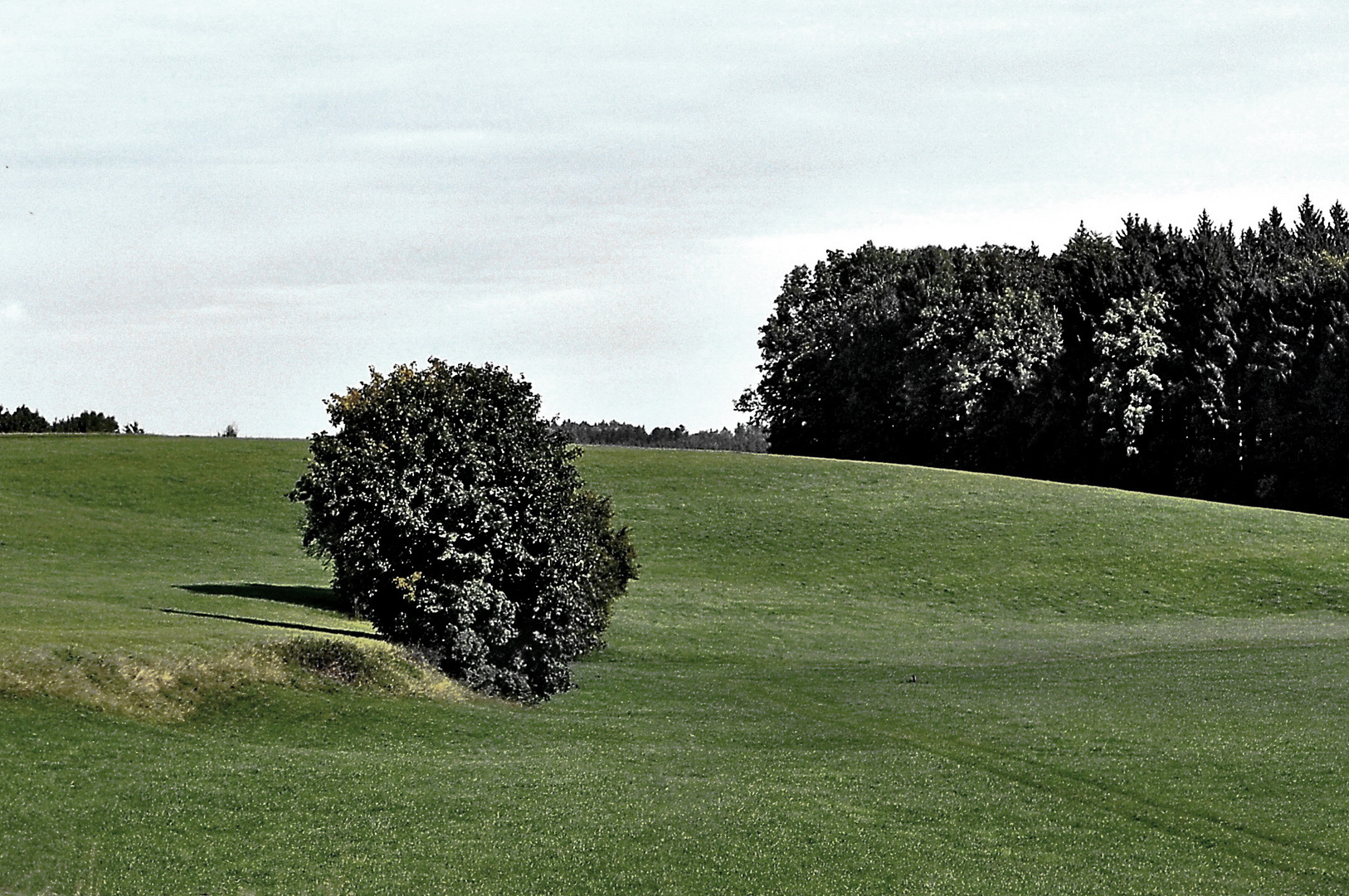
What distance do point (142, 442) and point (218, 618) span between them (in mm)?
53125

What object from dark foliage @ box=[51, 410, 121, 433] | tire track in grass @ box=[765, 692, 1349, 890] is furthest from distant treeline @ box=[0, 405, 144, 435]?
tire track in grass @ box=[765, 692, 1349, 890]

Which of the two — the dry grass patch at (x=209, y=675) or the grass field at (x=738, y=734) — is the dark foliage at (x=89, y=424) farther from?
the dry grass patch at (x=209, y=675)

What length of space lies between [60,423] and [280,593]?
5673 centimetres

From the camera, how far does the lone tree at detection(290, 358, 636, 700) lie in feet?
141

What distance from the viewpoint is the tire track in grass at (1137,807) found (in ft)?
87.8

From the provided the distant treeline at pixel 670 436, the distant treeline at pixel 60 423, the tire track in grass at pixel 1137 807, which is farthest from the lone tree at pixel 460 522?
the distant treeline at pixel 670 436

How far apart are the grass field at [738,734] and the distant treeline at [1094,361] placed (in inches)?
1105

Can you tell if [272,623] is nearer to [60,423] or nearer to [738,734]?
[738,734]

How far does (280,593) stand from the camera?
191 ft

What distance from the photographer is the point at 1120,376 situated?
354 feet

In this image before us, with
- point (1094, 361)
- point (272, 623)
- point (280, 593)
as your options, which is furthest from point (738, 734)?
point (1094, 361)

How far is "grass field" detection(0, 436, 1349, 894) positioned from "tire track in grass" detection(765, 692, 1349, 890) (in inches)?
4.4

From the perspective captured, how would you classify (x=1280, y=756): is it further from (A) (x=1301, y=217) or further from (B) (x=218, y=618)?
(A) (x=1301, y=217)

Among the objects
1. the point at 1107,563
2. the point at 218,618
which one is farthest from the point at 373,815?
the point at 1107,563
